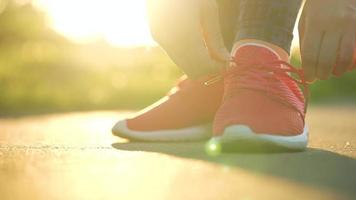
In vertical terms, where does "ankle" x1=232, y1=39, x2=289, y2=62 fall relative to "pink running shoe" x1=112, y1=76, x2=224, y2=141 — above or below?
above

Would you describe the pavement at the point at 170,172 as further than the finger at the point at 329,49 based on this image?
No

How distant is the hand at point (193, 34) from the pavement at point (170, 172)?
0.27 m

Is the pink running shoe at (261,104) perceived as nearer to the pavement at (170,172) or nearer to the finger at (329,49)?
the pavement at (170,172)

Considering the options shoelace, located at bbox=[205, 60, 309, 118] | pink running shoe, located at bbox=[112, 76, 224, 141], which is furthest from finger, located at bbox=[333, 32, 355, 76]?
pink running shoe, located at bbox=[112, 76, 224, 141]

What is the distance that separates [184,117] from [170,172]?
32.6 inches

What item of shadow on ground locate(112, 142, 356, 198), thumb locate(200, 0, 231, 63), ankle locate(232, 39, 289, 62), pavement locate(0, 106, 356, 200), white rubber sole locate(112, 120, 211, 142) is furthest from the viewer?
white rubber sole locate(112, 120, 211, 142)

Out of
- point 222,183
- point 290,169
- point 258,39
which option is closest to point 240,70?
point 258,39

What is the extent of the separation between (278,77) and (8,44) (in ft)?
36.4

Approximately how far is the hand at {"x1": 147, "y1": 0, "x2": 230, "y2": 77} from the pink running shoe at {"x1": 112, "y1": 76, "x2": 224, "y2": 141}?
439 millimetres

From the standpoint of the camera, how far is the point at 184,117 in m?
2.50

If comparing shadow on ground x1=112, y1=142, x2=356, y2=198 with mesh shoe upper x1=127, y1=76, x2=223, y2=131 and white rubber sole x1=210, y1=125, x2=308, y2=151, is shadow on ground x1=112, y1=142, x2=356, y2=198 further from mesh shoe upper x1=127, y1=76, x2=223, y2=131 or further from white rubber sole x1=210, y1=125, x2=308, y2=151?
mesh shoe upper x1=127, y1=76, x2=223, y2=131

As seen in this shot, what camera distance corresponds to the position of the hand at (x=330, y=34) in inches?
74.6

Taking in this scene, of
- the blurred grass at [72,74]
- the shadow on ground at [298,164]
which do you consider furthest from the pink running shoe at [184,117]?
the blurred grass at [72,74]

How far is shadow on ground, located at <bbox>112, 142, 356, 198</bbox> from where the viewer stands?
4.91 ft
